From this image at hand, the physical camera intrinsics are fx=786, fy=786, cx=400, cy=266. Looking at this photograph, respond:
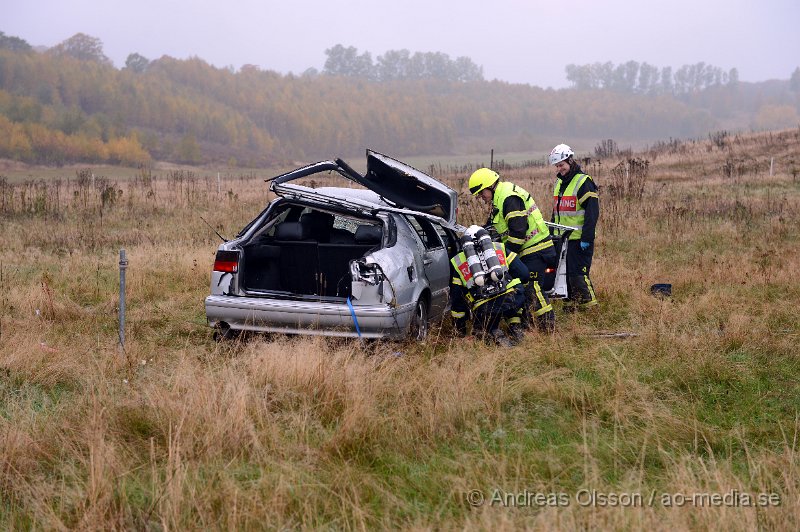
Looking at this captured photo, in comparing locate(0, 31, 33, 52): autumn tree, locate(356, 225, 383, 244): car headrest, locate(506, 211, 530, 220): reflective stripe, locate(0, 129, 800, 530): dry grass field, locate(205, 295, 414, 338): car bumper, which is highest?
locate(0, 31, 33, 52): autumn tree

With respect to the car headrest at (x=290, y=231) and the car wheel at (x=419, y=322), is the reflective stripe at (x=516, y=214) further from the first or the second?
the car headrest at (x=290, y=231)

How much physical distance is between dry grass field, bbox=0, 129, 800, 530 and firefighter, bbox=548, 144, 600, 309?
1.16 ft

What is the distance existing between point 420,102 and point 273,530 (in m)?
120

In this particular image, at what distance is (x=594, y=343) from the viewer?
6980 mm

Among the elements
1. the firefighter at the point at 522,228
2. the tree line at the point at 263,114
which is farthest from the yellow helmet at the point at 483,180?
the tree line at the point at 263,114

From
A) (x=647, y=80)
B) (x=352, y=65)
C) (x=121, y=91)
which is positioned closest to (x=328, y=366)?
(x=121, y=91)

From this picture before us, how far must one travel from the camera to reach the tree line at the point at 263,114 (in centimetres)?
7588

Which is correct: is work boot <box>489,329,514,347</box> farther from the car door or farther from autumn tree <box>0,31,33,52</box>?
autumn tree <box>0,31,33,52</box>

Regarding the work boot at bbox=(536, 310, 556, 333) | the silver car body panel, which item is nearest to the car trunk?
the silver car body panel

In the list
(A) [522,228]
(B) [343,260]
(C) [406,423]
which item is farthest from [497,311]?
(C) [406,423]

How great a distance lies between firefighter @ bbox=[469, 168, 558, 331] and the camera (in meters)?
7.77

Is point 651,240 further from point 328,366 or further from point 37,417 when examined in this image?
point 37,417

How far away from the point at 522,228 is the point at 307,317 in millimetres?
2512

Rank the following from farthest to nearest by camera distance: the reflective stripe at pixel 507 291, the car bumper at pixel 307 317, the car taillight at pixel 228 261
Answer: the reflective stripe at pixel 507 291, the car taillight at pixel 228 261, the car bumper at pixel 307 317
